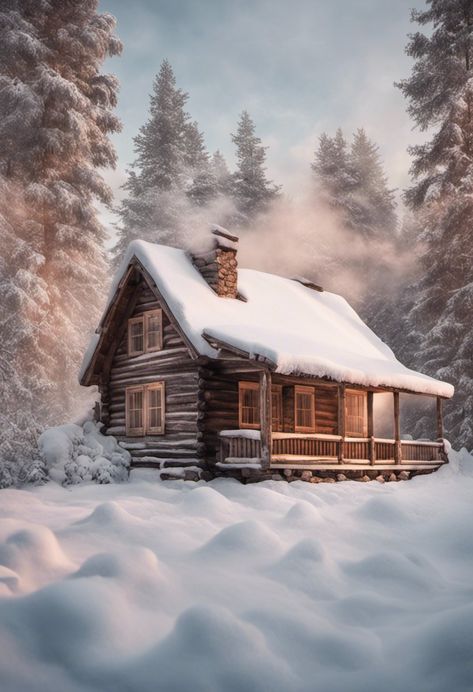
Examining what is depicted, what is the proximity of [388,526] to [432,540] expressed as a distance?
104 cm

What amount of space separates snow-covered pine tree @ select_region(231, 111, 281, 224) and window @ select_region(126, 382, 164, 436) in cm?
2415

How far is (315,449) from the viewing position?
59.0ft

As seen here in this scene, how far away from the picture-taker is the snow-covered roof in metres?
16.4

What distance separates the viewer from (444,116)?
2888 cm

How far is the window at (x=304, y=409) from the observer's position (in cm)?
2056

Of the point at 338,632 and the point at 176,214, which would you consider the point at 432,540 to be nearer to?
the point at 338,632

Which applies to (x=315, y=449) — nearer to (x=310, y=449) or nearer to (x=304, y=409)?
(x=310, y=449)

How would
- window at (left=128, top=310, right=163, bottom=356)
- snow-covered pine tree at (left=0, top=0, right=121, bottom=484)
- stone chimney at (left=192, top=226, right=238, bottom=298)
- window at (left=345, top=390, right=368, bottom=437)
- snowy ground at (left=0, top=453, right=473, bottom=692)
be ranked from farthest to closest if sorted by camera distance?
snow-covered pine tree at (left=0, top=0, right=121, bottom=484) → window at (left=345, top=390, right=368, bottom=437) → stone chimney at (left=192, top=226, right=238, bottom=298) → window at (left=128, top=310, right=163, bottom=356) → snowy ground at (left=0, top=453, right=473, bottom=692)

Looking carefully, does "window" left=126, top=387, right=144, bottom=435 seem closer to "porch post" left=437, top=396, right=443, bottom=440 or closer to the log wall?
the log wall

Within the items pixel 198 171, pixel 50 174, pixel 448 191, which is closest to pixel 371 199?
pixel 198 171

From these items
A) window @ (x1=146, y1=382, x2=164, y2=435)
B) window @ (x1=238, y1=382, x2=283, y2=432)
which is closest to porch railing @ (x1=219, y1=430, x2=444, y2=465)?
window @ (x1=238, y1=382, x2=283, y2=432)

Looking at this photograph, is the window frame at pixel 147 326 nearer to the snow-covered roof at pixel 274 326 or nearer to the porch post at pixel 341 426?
the snow-covered roof at pixel 274 326

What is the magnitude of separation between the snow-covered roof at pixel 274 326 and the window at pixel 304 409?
1.76 metres

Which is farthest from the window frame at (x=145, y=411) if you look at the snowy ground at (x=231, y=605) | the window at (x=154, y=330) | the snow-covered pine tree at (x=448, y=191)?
the snow-covered pine tree at (x=448, y=191)
